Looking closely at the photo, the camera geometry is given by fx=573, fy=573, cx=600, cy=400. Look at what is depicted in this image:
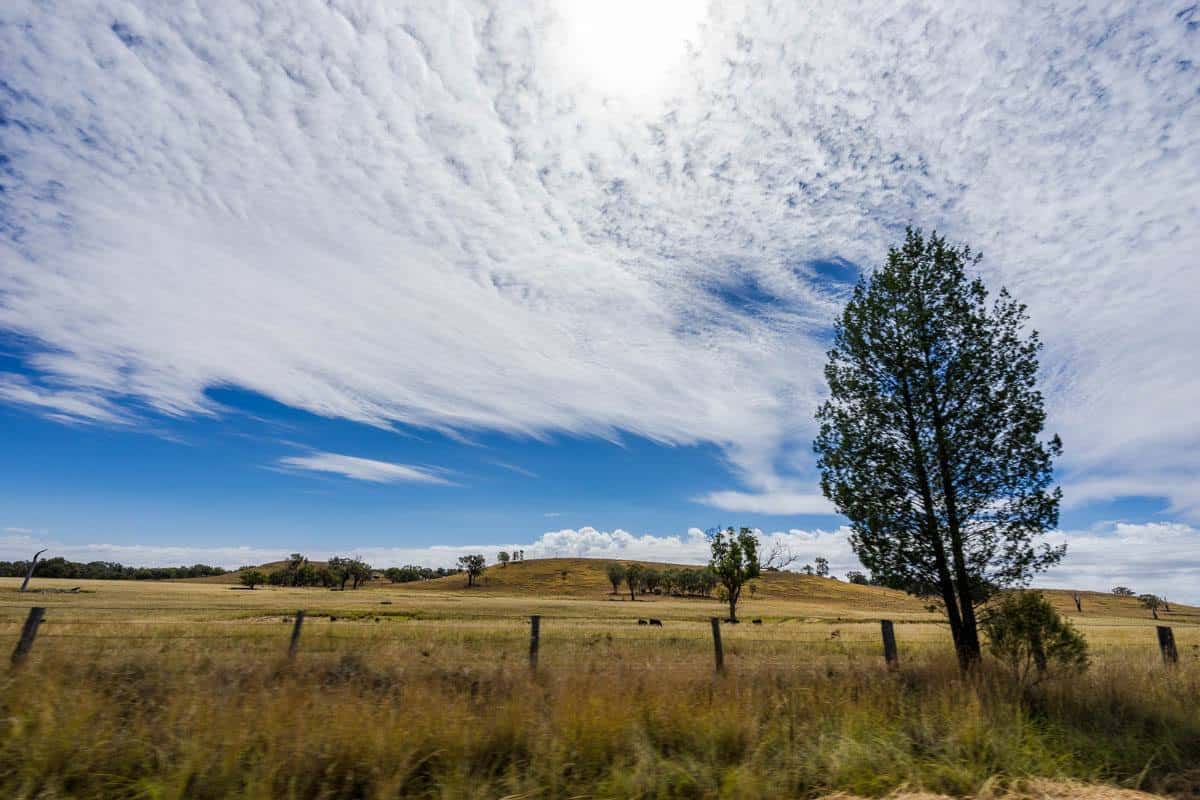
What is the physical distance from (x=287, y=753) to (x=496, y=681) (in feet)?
10.2

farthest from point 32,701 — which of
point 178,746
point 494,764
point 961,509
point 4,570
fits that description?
point 4,570

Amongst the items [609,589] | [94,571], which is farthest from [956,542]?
[94,571]

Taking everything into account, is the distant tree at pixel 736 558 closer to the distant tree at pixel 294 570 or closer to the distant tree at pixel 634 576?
the distant tree at pixel 634 576

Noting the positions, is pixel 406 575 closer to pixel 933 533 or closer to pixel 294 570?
pixel 294 570

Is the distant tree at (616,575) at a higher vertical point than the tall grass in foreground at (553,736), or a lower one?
higher

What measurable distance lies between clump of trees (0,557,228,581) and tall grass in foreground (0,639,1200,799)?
172 meters

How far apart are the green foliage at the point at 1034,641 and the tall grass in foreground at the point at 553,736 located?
182 cm

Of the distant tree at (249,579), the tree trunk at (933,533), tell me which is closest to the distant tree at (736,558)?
the tree trunk at (933,533)

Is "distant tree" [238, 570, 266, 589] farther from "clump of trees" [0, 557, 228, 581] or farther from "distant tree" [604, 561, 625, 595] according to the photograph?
"distant tree" [604, 561, 625, 595]

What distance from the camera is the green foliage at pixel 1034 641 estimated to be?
33.0 ft

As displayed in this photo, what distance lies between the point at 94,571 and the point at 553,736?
689ft

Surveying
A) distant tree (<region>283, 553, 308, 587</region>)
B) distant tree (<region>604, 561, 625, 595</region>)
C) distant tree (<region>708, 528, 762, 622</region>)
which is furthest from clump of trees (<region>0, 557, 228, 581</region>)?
distant tree (<region>708, 528, 762, 622</region>)

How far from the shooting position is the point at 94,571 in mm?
157375

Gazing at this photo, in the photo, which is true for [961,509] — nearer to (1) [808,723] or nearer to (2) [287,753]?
(1) [808,723]
